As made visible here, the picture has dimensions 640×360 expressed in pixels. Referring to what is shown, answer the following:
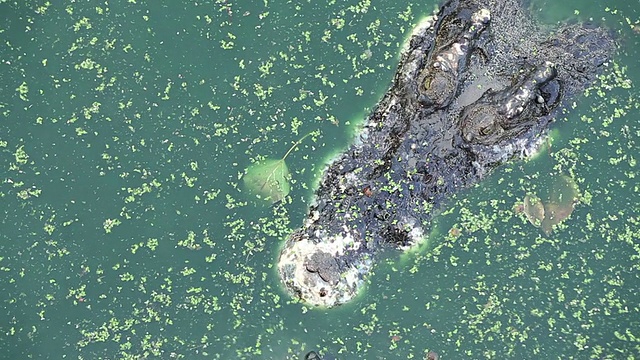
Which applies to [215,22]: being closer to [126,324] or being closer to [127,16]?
[127,16]

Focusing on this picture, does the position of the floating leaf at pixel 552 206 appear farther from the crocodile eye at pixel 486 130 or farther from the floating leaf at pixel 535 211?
the crocodile eye at pixel 486 130

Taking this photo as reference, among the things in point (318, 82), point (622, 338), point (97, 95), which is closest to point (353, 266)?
point (318, 82)

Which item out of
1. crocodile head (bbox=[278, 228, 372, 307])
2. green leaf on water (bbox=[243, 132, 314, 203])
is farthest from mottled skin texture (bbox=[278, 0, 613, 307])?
green leaf on water (bbox=[243, 132, 314, 203])

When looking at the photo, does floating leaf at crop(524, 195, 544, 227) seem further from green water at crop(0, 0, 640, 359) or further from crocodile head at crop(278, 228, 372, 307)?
crocodile head at crop(278, 228, 372, 307)

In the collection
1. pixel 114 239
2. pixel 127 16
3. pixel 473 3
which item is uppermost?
pixel 127 16

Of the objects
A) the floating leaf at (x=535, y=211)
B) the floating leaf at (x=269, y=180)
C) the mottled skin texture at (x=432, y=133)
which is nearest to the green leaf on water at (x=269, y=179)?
the floating leaf at (x=269, y=180)

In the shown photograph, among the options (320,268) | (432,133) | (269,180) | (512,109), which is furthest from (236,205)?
(512,109)
